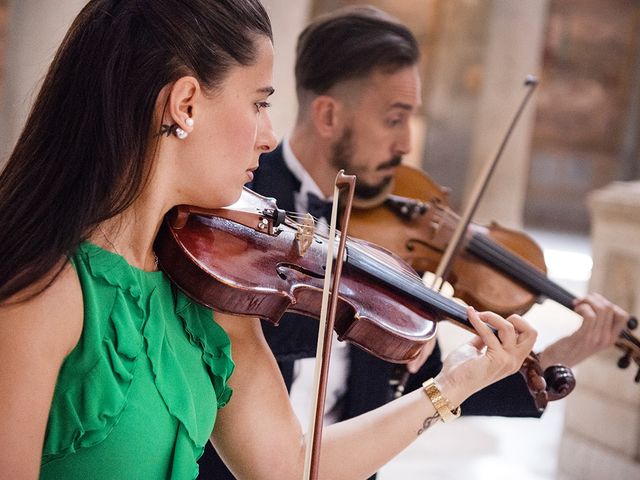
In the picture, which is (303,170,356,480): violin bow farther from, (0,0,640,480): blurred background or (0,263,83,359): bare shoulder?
(0,0,640,480): blurred background

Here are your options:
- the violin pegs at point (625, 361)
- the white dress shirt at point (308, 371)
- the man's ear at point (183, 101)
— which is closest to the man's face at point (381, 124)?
the white dress shirt at point (308, 371)

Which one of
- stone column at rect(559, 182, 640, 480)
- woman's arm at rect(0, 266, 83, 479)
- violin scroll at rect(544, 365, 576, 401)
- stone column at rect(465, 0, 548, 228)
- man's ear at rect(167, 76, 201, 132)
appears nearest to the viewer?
woman's arm at rect(0, 266, 83, 479)

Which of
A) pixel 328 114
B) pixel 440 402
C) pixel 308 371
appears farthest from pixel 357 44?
pixel 440 402

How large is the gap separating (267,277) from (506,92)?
7.80 meters

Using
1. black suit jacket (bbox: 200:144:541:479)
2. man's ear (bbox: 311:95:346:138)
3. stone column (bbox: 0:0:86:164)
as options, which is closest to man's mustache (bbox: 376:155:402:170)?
man's ear (bbox: 311:95:346:138)

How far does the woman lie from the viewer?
3.91ft

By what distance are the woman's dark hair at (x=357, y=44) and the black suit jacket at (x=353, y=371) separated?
28cm

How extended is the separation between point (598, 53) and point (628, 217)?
28.4ft

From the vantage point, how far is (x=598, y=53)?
466 inches

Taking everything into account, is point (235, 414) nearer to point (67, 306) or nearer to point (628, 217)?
point (67, 306)

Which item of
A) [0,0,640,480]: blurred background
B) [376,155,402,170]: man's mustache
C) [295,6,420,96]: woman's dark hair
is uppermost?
[295,6,420,96]: woman's dark hair

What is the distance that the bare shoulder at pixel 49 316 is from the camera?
1.16m

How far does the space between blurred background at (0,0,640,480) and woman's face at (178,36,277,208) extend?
0.94 ft

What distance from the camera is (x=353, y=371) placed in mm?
2039
